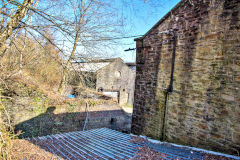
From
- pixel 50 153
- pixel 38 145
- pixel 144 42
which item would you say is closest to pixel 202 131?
pixel 144 42

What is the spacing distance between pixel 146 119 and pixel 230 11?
446 cm

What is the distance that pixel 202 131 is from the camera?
13.7 ft

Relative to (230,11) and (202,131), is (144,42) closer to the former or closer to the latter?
(230,11)

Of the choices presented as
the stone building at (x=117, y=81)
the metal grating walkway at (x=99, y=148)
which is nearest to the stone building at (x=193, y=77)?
the metal grating walkway at (x=99, y=148)

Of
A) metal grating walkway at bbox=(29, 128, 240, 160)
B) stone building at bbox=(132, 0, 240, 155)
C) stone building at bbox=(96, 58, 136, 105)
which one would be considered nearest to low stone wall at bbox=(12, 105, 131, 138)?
metal grating walkway at bbox=(29, 128, 240, 160)

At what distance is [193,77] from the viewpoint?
446 cm

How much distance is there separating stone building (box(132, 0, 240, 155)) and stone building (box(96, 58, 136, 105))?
12.9 metres

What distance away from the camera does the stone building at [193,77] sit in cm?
367

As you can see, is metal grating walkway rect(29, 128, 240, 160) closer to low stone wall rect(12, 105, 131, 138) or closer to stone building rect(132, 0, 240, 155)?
stone building rect(132, 0, 240, 155)

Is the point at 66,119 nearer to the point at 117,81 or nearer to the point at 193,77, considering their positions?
the point at 193,77

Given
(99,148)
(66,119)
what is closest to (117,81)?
(66,119)

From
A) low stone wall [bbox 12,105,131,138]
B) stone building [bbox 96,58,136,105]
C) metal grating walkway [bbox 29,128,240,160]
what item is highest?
stone building [bbox 96,58,136,105]

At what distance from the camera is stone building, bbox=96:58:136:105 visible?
19281 mm

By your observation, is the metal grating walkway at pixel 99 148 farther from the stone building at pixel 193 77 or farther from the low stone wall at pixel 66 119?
the low stone wall at pixel 66 119
